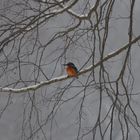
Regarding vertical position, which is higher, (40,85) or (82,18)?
(82,18)

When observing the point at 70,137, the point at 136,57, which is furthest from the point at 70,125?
the point at 136,57

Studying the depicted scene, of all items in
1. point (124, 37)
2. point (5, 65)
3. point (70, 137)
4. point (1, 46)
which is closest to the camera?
point (1, 46)

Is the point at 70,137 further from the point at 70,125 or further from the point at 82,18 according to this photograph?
the point at 82,18

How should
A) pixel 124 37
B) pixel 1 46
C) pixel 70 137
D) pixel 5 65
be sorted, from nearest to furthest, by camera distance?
pixel 1 46, pixel 5 65, pixel 70 137, pixel 124 37

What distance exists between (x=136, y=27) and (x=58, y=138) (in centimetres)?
319

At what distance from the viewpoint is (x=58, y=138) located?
392 inches

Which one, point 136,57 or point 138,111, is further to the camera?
point 136,57

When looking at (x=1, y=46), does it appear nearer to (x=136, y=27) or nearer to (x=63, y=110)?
(x=63, y=110)

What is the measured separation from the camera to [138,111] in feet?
33.8

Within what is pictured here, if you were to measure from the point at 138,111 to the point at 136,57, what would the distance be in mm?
1520

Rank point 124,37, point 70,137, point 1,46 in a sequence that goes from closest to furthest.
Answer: point 1,46 < point 70,137 < point 124,37

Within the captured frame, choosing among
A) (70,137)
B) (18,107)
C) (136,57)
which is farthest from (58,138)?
(136,57)

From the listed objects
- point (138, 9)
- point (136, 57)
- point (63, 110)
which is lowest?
point (63, 110)

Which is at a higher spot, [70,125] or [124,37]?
[124,37]
